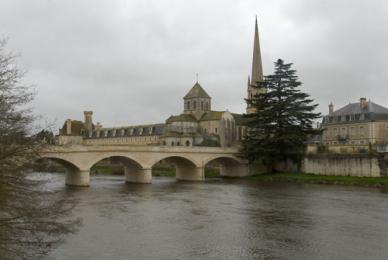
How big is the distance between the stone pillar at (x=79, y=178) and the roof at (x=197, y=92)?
37907 millimetres

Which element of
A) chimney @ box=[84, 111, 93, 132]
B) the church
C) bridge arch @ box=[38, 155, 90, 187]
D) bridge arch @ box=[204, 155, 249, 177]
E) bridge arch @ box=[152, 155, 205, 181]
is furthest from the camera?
chimney @ box=[84, 111, 93, 132]

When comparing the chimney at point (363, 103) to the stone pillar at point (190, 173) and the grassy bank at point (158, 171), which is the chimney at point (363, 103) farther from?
the stone pillar at point (190, 173)

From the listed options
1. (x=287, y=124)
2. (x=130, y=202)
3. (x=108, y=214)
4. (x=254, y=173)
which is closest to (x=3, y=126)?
(x=108, y=214)

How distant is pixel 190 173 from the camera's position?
52.4m

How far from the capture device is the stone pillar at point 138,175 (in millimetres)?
45875

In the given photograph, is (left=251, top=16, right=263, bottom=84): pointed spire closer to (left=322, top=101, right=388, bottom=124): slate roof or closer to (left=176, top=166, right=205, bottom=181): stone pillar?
(left=322, top=101, right=388, bottom=124): slate roof

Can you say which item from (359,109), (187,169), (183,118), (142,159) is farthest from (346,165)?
(183,118)

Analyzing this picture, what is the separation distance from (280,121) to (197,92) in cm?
2847

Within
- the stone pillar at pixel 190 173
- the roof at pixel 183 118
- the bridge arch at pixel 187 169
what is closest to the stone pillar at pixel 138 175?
the bridge arch at pixel 187 169

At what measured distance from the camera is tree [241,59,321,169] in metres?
50.6

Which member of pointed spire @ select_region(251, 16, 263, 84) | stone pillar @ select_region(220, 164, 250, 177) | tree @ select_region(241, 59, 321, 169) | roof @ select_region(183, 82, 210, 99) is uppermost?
pointed spire @ select_region(251, 16, 263, 84)

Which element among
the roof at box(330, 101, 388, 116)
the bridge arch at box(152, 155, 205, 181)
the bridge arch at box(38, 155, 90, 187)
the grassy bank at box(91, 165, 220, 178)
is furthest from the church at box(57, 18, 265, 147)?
the bridge arch at box(38, 155, 90, 187)

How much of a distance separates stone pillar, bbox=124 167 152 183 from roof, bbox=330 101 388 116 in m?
26.4

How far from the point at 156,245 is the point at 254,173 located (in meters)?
39.1
